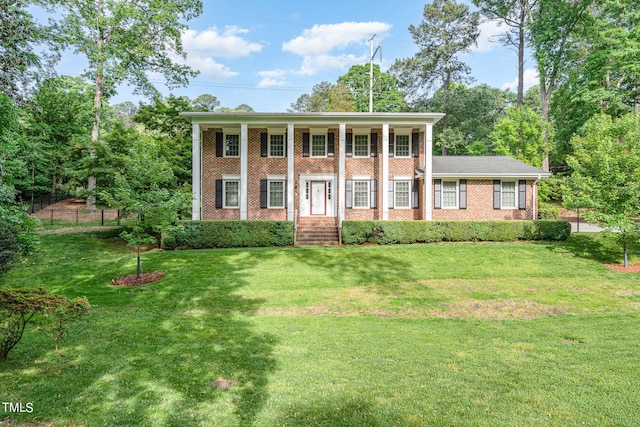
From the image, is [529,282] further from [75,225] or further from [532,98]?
[532,98]

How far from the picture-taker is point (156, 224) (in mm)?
10391

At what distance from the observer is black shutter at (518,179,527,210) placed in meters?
17.2

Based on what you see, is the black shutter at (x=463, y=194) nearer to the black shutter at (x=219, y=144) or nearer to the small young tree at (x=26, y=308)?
the black shutter at (x=219, y=144)

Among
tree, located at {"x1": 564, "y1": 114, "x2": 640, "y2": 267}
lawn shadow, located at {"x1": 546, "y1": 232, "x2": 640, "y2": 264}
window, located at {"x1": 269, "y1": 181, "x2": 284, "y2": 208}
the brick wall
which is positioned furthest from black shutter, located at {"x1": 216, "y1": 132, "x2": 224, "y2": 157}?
lawn shadow, located at {"x1": 546, "y1": 232, "x2": 640, "y2": 264}

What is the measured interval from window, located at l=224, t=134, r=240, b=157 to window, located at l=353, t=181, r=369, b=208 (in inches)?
272

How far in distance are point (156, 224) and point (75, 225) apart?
39.1ft

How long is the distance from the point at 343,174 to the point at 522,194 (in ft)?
31.7

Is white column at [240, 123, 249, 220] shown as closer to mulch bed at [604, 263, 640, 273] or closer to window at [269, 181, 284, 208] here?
window at [269, 181, 284, 208]

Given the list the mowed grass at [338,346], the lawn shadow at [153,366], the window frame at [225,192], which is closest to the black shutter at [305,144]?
the window frame at [225,192]

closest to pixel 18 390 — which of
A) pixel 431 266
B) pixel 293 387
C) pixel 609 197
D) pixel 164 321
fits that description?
pixel 164 321

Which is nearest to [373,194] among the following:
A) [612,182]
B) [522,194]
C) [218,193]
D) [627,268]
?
[522,194]

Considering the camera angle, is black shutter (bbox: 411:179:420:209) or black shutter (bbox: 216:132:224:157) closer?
black shutter (bbox: 216:132:224:157)

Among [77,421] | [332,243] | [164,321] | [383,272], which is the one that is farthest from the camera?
[332,243]

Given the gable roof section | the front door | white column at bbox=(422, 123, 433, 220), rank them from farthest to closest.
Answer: the front door, the gable roof section, white column at bbox=(422, 123, 433, 220)
